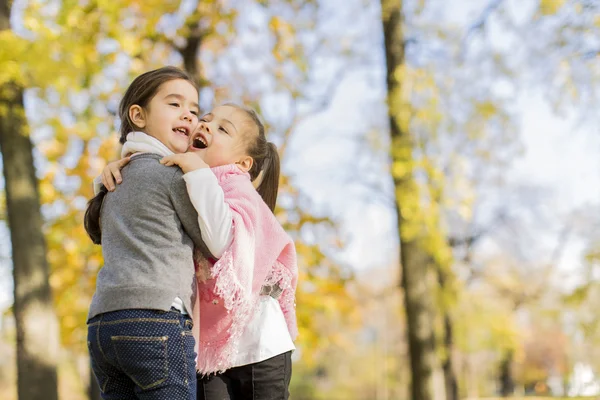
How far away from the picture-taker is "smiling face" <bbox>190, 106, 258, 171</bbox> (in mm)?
2758

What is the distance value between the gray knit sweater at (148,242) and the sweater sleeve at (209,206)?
63 mm

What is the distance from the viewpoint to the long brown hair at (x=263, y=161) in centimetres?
286

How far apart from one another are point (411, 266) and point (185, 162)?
6650 millimetres

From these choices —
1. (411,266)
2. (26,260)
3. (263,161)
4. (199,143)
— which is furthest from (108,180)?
(411,266)

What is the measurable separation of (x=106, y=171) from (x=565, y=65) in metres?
7.33

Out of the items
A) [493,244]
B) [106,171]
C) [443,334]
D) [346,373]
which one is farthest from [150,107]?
[346,373]

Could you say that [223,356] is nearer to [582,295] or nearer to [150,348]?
[150,348]

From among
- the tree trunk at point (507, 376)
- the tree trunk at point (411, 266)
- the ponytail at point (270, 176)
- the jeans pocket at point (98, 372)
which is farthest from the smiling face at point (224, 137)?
the tree trunk at point (507, 376)

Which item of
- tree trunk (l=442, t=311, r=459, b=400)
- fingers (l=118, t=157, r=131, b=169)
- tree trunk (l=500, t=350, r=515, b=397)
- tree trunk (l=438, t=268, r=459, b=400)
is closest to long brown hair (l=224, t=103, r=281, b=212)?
fingers (l=118, t=157, r=131, b=169)

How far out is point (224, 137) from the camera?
278cm

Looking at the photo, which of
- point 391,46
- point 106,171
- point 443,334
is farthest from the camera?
point 443,334

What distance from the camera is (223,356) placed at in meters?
2.62

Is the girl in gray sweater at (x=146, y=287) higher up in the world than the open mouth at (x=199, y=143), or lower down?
lower down

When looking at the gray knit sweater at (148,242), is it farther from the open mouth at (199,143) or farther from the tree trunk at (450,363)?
the tree trunk at (450,363)
